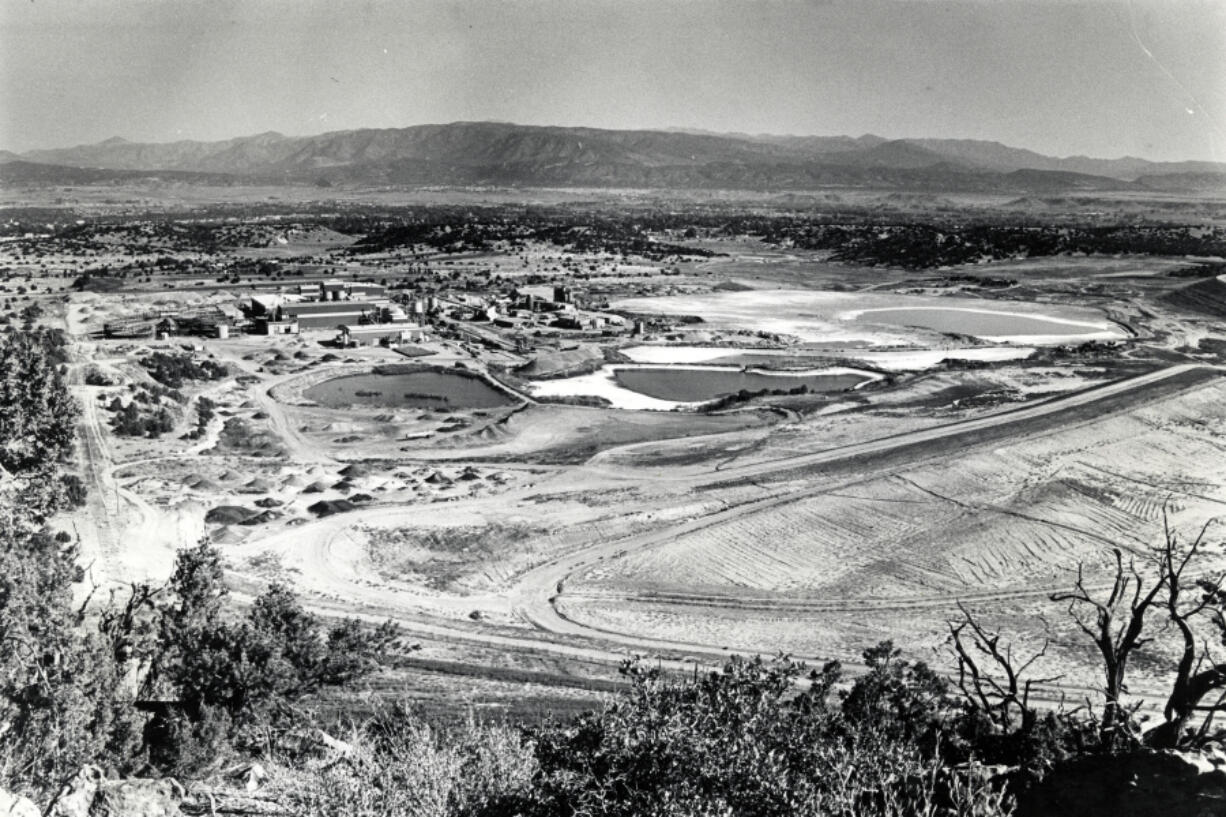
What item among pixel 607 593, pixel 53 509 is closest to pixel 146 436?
pixel 53 509

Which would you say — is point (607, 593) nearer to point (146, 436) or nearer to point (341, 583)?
point (341, 583)

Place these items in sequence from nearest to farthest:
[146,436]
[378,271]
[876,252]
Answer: [146,436] → [378,271] → [876,252]

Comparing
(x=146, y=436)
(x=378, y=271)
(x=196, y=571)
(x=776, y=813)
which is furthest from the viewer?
(x=378, y=271)

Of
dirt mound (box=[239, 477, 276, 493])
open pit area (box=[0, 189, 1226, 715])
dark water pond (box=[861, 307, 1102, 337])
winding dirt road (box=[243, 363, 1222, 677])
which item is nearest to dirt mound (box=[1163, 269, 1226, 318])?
open pit area (box=[0, 189, 1226, 715])

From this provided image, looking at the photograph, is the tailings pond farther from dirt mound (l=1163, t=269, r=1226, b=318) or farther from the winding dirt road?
the winding dirt road

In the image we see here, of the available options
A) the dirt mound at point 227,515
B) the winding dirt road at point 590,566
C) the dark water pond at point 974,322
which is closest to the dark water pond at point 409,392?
the winding dirt road at point 590,566

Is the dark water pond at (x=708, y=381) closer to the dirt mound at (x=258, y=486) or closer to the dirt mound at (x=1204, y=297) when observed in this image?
the dirt mound at (x=258, y=486)

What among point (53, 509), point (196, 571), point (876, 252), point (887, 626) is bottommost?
point (887, 626)
